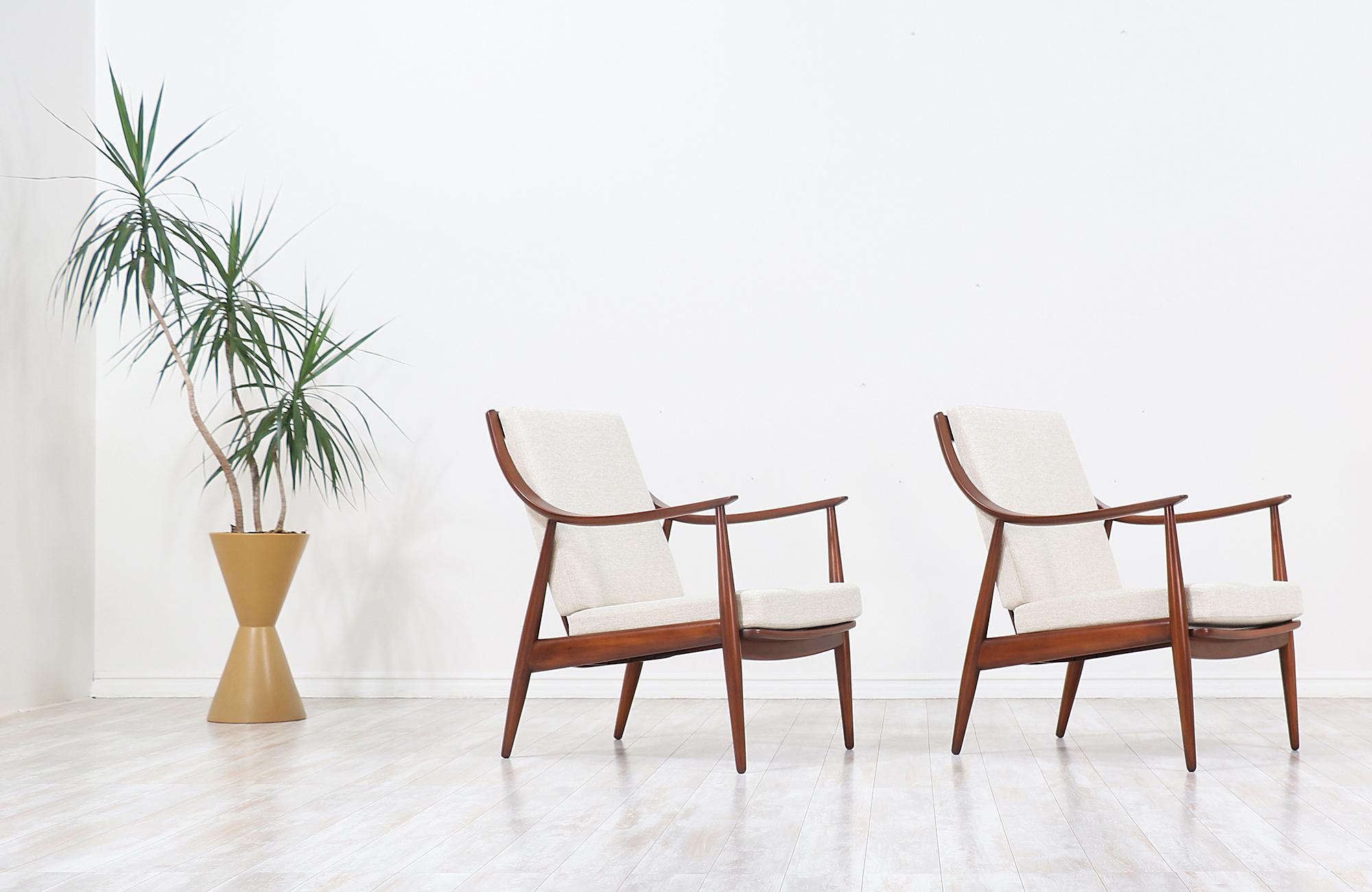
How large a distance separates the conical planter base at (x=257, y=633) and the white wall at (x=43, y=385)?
0.82m

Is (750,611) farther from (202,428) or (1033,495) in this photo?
(202,428)

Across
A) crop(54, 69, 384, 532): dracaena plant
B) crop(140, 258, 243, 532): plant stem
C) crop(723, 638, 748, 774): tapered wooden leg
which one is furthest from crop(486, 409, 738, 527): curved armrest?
crop(140, 258, 243, 532): plant stem

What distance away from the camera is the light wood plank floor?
1.87 m

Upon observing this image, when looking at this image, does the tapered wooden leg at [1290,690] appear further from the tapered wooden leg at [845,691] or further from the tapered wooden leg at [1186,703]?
the tapered wooden leg at [845,691]

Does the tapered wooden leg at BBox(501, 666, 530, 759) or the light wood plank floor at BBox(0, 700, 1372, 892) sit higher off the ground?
the tapered wooden leg at BBox(501, 666, 530, 759)

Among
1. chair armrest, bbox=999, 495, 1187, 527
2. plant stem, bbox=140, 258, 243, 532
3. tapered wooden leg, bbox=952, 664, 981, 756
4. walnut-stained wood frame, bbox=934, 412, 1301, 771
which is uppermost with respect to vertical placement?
plant stem, bbox=140, 258, 243, 532

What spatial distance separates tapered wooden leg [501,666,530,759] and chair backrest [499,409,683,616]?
19cm

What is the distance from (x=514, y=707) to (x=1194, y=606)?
1638mm

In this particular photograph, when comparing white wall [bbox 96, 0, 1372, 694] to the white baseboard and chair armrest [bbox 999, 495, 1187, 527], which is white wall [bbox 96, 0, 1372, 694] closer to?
the white baseboard

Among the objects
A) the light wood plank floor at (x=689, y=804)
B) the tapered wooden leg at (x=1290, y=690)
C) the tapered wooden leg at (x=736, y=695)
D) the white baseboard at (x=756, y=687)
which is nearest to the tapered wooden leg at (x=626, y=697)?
the light wood plank floor at (x=689, y=804)

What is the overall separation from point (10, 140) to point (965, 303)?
334 cm

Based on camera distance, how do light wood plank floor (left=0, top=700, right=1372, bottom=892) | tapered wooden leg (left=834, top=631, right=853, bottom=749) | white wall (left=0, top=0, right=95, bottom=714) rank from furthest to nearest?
white wall (left=0, top=0, right=95, bottom=714) < tapered wooden leg (left=834, top=631, right=853, bottom=749) < light wood plank floor (left=0, top=700, right=1372, bottom=892)

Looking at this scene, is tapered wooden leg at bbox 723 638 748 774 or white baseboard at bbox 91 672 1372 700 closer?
tapered wooden leg at bbox 723 638 748 774

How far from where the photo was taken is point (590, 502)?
10.5 feet
